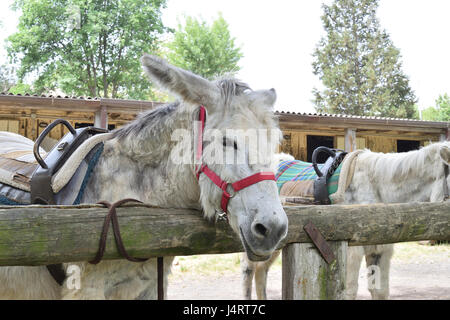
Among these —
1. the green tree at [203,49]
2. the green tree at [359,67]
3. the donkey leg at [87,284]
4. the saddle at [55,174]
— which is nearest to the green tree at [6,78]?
the green tree at [203,49]

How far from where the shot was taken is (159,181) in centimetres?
189

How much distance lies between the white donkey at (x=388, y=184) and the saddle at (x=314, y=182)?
7.4 inches

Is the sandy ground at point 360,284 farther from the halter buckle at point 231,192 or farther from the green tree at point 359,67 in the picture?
the green tree at point 359,67

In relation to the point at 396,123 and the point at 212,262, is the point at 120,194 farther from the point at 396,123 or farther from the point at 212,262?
the point at 396,123

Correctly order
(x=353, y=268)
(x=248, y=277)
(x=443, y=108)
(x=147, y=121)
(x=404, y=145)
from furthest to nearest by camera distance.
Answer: (x=443, y=108), (x=404, y=145), (x=248, y=277), (x=353, y=268), (x=147, y=121)

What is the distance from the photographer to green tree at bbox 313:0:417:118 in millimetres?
28266

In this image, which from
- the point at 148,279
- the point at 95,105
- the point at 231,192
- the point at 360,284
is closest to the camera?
the point at 231,192

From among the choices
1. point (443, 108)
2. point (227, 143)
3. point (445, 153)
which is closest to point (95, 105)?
point (445, 153)

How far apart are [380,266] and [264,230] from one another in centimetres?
286

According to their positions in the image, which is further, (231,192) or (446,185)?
(446,185)

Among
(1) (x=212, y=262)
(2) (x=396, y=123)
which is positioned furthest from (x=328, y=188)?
(2) (x=396, y=123)

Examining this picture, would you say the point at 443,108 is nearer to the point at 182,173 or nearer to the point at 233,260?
the point at 233,260

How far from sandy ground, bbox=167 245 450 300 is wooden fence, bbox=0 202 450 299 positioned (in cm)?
353

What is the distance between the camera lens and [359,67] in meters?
29.0
